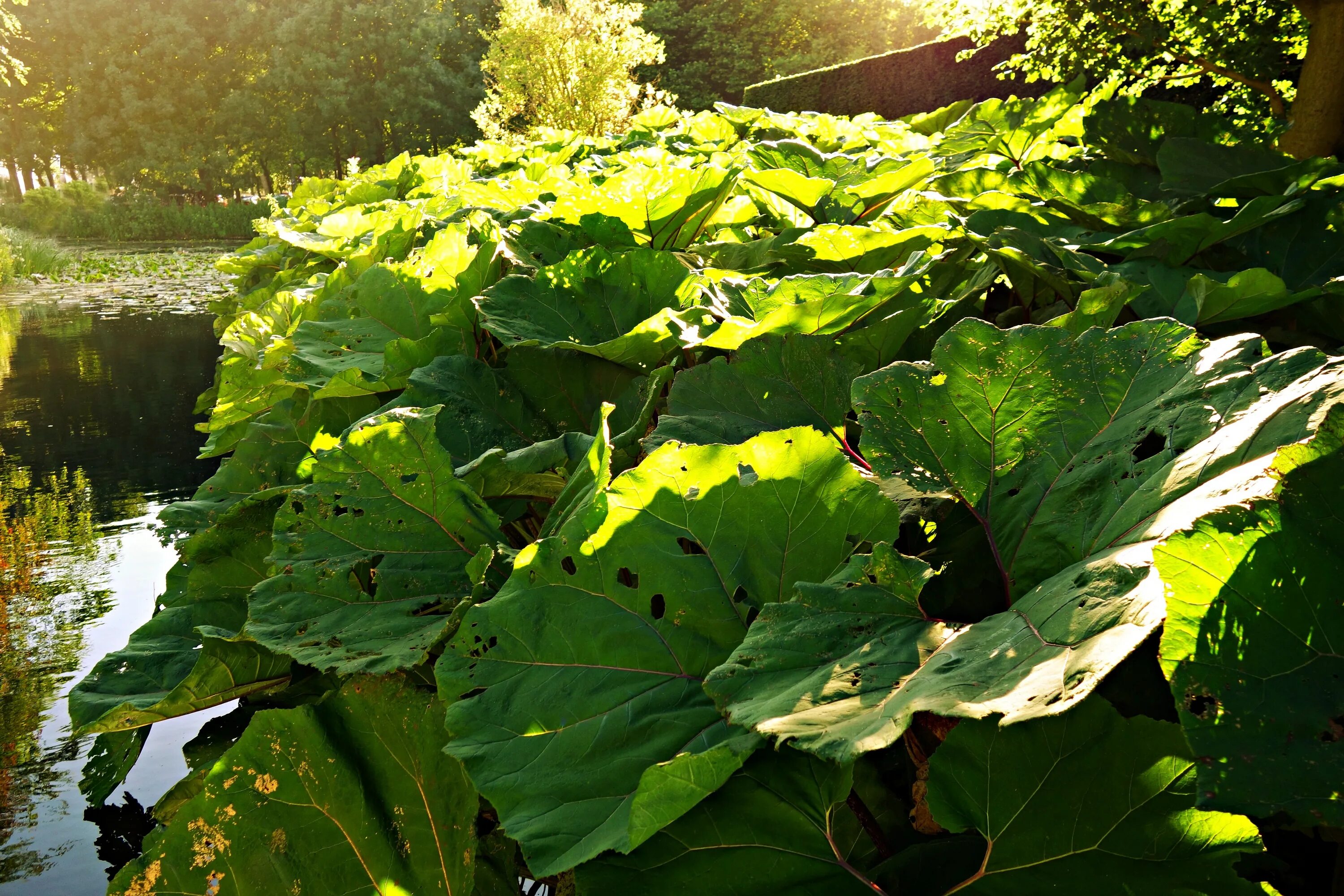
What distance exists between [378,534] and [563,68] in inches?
860

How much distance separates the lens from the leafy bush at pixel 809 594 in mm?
572

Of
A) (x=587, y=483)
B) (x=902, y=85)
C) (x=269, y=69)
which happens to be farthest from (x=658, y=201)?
(x=269, y=69)

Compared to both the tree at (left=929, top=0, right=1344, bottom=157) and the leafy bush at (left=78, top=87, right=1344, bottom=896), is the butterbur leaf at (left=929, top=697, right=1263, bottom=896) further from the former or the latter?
the tree at (left=929, top=0, right=1344, bottom=157)

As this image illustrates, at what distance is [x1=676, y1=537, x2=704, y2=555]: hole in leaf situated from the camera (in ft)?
2.76

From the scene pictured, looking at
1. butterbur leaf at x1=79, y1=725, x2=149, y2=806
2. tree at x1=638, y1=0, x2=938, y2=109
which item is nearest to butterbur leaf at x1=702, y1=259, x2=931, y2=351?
butterbur leaf at x1=79, y1=725, x2=149, y2=806

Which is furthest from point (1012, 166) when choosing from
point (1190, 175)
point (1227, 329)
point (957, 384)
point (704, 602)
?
point (704, 602)

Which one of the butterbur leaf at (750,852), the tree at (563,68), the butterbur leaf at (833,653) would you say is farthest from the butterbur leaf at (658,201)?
the tree at (563,68)

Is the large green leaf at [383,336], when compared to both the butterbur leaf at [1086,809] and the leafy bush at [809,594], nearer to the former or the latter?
the leafy bush at [809,594]

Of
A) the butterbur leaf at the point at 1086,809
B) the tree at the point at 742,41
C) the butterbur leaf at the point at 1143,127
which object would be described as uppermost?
the tree at the point at 742,41

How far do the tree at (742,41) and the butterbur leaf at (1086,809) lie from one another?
40730 mm

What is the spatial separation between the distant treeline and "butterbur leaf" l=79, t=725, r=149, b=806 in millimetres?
44034

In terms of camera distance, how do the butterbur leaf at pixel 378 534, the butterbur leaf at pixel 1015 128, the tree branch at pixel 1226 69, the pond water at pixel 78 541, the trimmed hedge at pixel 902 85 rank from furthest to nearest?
the trimmed hedge at pixel 902 85 < the tree branch at pixel 1226 69 < the butterbur leaf at pixel 1015 128 < the pond water at pixel 78 541 < the butterbur leaf at pixel 378 534

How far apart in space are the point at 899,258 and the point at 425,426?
963 mm

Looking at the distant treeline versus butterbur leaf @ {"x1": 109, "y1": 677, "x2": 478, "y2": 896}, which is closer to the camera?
butterbur leaf @ {"x1": 109, "y1": 677, "x2": 478, "y2": 896}
